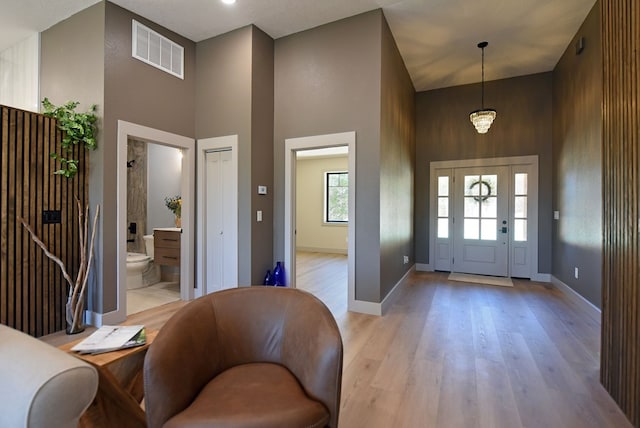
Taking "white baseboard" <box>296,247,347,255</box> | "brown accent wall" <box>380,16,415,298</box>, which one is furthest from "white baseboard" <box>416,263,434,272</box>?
"white baseboard" <box>296,247,347,255</box>

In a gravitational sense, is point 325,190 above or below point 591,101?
below

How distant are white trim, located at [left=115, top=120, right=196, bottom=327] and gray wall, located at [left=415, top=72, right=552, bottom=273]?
4261 mm

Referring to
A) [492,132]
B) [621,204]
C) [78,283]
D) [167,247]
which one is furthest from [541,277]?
[78,283]

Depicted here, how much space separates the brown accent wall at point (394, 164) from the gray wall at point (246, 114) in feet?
5.00

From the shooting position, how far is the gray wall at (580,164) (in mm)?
3457

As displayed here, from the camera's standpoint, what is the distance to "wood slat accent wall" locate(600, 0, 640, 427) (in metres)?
1.78

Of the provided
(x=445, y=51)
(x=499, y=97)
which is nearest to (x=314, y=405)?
(x=445, y=51)

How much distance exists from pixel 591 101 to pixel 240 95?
14.2 ft

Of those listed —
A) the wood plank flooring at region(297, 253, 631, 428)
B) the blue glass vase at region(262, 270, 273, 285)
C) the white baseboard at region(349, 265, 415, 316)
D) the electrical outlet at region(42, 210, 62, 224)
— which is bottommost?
the wood plank flooring at region(297, 253, 631, 428)

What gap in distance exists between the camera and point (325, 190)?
8.77m

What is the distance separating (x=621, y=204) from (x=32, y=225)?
4.76 m

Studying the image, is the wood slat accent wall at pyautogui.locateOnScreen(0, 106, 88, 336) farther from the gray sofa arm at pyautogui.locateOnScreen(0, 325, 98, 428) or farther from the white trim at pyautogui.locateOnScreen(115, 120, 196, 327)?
the gray sofa arm at pyautogui.locateOnScreen(0, 325, 98, 428)

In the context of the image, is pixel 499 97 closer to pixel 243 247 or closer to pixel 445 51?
pixel 445 51

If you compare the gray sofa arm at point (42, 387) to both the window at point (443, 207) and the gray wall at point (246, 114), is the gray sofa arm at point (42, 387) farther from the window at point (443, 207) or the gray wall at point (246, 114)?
the window at point (443, 207)
